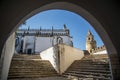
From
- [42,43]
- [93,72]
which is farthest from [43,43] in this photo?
[93,72]

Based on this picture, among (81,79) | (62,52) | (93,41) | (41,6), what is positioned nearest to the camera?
(41,6)

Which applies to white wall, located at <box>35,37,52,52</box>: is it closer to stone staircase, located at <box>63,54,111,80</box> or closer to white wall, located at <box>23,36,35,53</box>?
white wall, located at <box>23,36,35,53</box>

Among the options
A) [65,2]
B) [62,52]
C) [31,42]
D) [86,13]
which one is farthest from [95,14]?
[31,42]

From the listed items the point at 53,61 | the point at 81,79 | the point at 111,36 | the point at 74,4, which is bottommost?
the point at 81,79

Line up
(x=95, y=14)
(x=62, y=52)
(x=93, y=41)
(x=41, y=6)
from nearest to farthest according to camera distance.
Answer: (x=41, y=6), (x=95, y=14), (x=62, y=52), (x=93, y=41)

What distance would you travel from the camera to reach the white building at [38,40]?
23.9 m

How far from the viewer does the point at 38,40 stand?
2444 centimetres

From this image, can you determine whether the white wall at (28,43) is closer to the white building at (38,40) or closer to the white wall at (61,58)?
the white building at (38,40)

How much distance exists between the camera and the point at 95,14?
1.85 meters

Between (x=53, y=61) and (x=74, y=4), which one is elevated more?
(x=74, y=4)

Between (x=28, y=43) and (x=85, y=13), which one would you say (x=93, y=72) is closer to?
(x=85, y=13)

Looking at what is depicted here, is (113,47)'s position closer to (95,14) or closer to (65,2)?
(95,14)

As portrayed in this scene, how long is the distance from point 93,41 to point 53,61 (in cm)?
1128

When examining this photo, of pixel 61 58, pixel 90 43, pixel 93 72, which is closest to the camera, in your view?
pixel 93 72
